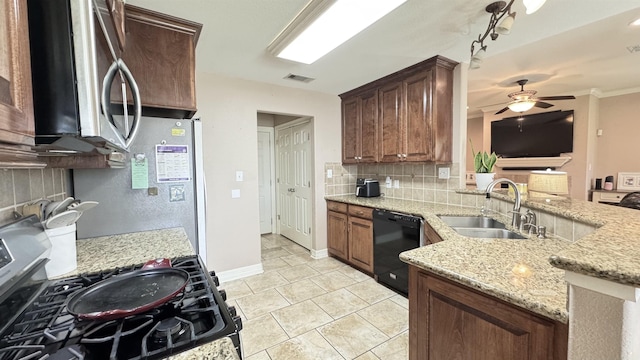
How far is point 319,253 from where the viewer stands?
3766 millimetres

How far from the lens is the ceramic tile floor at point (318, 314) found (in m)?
1.88

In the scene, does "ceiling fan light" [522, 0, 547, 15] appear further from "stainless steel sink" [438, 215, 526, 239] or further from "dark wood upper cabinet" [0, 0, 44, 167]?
"dark wood upper cabinet" [0, 0, 44, 167]

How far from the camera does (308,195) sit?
155 inches

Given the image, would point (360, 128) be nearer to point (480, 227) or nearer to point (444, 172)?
point (444, 172)

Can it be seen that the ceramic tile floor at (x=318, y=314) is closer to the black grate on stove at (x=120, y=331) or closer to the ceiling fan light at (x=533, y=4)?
the black grate on stove at (x=120, y=331)

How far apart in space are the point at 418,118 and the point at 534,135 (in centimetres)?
403

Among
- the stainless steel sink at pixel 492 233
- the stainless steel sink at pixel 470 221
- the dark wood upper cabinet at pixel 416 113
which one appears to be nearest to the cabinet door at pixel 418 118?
the dark wood upper cabinet at pixel 416 113

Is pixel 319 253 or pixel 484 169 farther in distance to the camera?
pixel 319 253

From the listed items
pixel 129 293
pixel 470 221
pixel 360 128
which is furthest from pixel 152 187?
pixel 360 128

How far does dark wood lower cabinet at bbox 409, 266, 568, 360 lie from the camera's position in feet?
2.78

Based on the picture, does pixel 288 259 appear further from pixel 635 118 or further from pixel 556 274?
pixel 635 118

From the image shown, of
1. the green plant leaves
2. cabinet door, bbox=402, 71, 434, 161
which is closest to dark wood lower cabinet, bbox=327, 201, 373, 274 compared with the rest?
cabinet door, bbox=402, 71, 434, 161

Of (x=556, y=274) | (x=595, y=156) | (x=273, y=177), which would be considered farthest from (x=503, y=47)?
(x=595, y=156)

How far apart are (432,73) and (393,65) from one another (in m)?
0.41
